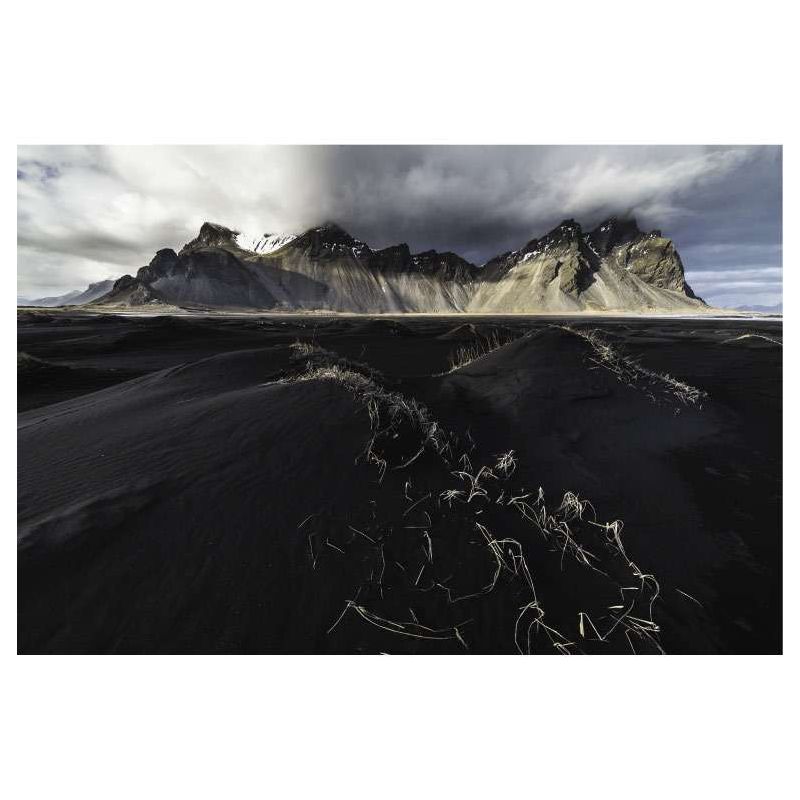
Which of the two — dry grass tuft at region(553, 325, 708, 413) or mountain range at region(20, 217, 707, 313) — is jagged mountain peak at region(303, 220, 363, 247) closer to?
mountain range at region(20, 217, 707, 313)

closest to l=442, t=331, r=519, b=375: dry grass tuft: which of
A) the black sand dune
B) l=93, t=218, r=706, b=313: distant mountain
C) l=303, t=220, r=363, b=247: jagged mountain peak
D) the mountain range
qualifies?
the black sand dune

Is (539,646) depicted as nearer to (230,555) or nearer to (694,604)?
(694,604)

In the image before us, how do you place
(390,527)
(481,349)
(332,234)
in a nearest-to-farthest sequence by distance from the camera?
(390,527), (481,349), (332,234)

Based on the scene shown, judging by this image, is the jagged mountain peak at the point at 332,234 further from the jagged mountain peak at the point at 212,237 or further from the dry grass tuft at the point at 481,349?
the dry grass tuft at the point at 481,349

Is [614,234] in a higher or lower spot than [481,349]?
higher

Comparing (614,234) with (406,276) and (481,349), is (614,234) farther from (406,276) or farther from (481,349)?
(481,349)

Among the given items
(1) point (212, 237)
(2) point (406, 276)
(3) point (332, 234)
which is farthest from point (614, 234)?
(1) point (212, 237)

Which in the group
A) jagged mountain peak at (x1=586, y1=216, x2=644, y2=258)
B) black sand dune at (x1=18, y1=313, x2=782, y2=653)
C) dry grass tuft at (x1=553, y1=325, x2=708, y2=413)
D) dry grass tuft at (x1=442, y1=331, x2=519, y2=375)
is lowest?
black sand dune at (x1=18, y1=313, x2=782, y2=653)
